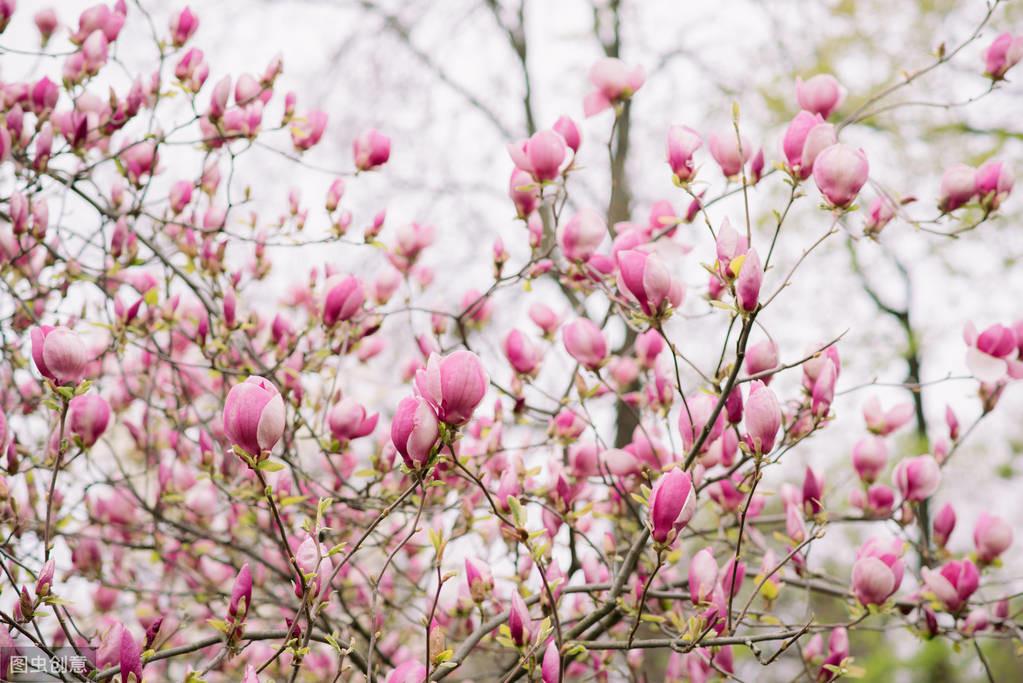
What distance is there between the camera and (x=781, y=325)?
6766 mm

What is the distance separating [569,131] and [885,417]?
0.78 m

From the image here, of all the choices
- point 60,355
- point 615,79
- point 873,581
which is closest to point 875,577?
point 873,581

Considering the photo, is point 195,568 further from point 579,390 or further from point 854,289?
point 854,289

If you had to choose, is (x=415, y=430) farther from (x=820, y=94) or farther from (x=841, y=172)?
(x=820, y=94)

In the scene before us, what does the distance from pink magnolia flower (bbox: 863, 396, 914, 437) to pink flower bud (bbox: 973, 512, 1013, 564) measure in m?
0.20

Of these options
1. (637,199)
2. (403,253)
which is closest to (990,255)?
(637,199)

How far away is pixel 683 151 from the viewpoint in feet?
3.66

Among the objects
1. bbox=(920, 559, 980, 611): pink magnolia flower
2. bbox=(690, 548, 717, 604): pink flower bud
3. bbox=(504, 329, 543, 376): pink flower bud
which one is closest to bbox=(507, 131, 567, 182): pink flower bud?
bbox=(504, 329, 543, 376): pink flower bud

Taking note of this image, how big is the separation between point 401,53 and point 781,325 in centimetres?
385

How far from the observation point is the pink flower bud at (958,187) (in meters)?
1.22

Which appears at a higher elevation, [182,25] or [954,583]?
[182,25]

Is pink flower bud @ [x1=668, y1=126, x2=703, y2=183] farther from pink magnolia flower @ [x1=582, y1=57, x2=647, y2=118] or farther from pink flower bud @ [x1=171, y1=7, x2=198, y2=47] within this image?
pink flower bud @ [x1=171, y1=7, x2=198, y2=47]

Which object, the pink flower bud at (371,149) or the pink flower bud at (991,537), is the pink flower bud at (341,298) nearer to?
the pink flower bud at (371,149)

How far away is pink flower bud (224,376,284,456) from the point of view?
2.52 ft
